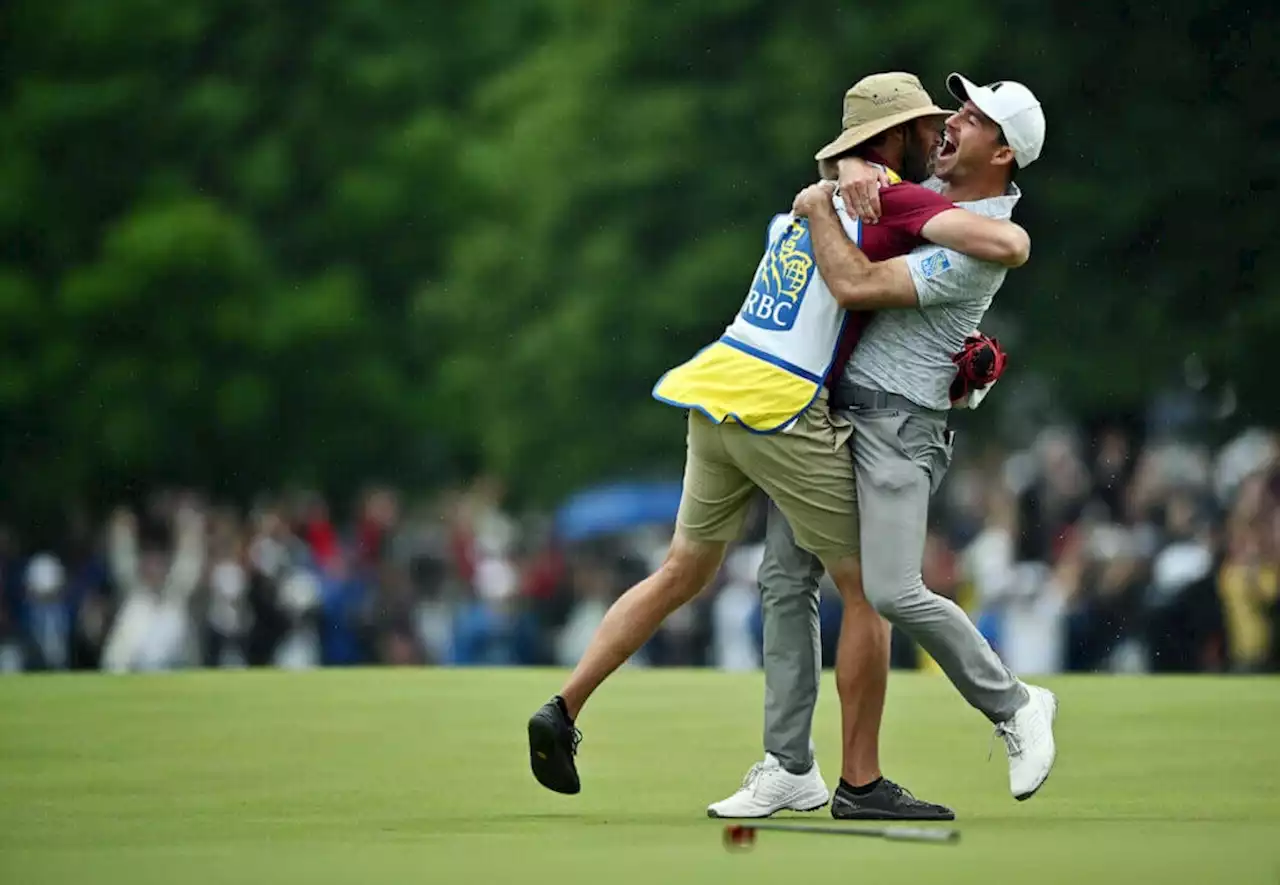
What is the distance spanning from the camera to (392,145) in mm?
35906

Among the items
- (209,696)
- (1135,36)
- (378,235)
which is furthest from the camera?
(378,235)

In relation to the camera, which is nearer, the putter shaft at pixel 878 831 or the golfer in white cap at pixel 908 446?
the putter shaft at pixel 878 831

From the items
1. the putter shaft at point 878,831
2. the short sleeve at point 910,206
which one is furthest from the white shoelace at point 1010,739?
the short sleeve at point 910,206

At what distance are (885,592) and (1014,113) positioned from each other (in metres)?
1.46

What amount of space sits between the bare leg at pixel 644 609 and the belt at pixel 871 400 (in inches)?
23.8

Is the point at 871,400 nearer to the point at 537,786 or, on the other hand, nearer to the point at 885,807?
the point at 885,807

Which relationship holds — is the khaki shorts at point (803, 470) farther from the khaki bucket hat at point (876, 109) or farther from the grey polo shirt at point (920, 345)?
the khaki bucket hat at point (876, 109)

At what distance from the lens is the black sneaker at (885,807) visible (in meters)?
8.38

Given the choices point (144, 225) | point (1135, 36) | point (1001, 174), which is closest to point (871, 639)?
point (1001, 174)

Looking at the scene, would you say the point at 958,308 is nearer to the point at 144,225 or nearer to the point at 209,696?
the point at 209,696

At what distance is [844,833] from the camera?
301 inches

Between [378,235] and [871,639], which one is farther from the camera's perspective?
[378,235]

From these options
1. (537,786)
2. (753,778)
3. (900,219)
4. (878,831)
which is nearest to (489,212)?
(537,786)

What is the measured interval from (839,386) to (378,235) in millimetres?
27912
